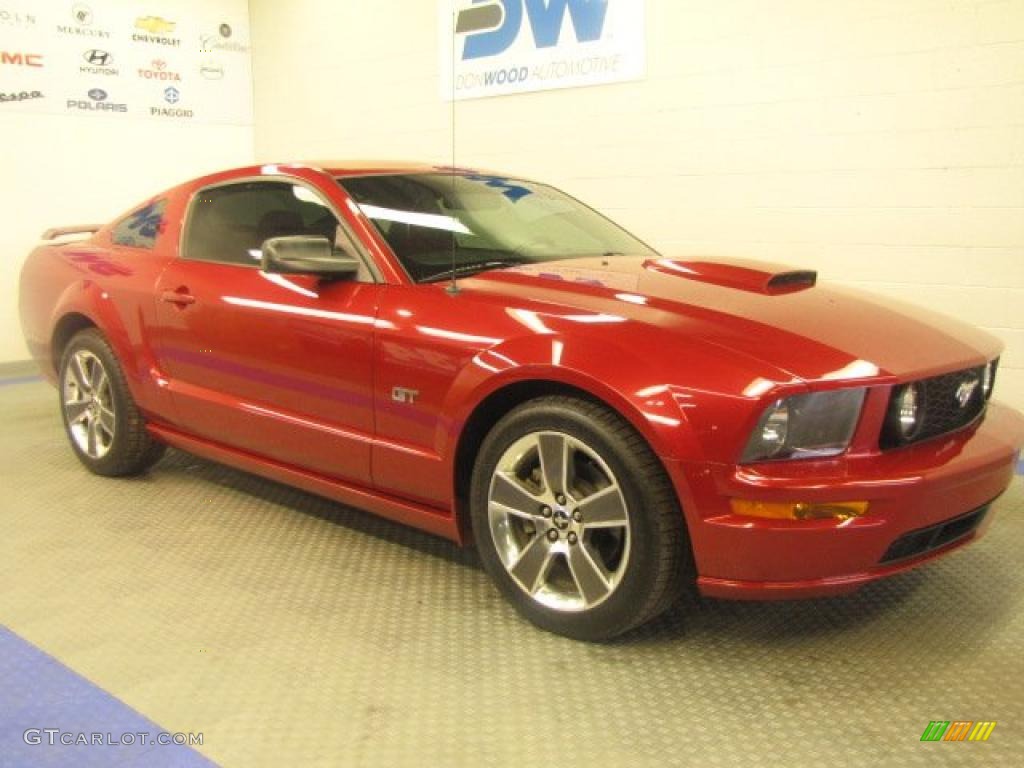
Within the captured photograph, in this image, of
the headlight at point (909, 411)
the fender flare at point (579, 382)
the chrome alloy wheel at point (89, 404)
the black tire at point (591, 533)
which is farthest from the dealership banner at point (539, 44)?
the headlight at point (909, 411)

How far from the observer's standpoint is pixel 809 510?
1867mm

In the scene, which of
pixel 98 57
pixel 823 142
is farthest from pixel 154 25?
pixel 823 142

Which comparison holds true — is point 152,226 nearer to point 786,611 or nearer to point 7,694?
point 7,694

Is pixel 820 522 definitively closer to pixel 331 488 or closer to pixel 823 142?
pixel 331 488

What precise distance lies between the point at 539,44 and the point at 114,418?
11.2 feet

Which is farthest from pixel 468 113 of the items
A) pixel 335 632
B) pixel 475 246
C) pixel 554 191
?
pixel 335 632

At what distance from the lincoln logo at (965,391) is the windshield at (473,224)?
1.18m

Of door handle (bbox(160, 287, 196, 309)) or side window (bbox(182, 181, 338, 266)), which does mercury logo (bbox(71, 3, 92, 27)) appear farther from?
door handle (bbox(160, 287, 196, 309))

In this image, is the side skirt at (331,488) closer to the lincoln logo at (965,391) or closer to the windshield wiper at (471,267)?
A: the windshield wiper at (471,267)

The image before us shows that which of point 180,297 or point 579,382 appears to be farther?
point 180,297

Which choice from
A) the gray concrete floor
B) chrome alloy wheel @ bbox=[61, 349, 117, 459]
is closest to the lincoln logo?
the gray concrete floor

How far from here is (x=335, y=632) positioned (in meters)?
2.27

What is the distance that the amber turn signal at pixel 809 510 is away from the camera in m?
1.86

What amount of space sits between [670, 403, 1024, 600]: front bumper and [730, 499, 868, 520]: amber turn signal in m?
0.01
